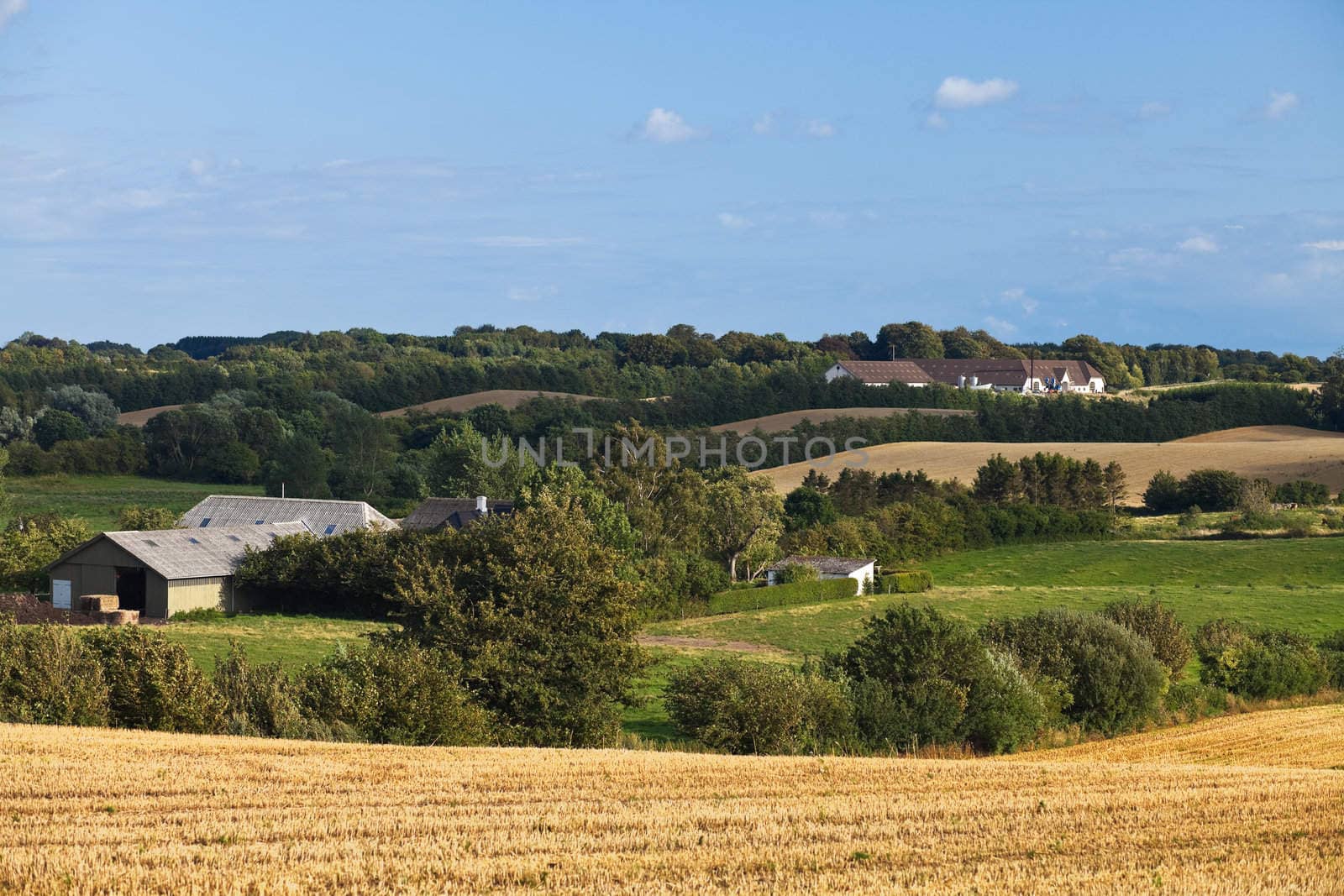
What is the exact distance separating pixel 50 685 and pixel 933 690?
53.4 feet

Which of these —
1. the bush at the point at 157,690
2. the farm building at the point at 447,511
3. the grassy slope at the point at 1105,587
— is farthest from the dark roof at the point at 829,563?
the bush at the point at 157,690

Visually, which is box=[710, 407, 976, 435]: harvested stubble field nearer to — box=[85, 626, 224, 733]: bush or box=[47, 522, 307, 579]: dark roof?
box=[47, 522, 307, 579]: dark roof

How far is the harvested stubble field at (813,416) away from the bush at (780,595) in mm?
50287

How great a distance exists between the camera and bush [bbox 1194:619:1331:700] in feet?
109

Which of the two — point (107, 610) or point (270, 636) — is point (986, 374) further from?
point (270, 636)

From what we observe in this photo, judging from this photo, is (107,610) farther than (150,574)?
No

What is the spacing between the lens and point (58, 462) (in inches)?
3807

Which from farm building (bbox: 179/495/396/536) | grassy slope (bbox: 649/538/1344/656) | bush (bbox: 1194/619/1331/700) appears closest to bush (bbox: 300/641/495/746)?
grassy slope (bbox: 649/538/1344/656)

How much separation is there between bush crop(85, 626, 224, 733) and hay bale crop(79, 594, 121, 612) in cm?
2237

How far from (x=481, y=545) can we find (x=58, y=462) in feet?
257

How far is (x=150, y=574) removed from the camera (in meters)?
45.0

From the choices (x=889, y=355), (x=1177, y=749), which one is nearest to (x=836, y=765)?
(x=1177, y=749)

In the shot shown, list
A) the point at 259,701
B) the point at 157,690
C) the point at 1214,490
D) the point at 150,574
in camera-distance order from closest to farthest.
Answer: the point at 157,690, the point at 259,701, the point at 150,574, the point at 1214,490

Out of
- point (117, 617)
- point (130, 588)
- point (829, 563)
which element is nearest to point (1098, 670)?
point (829, 563)
